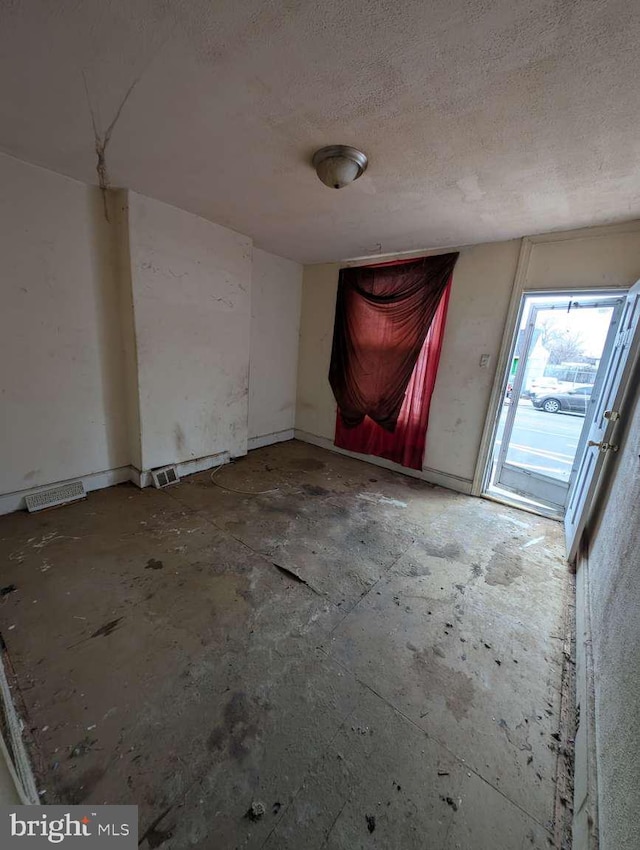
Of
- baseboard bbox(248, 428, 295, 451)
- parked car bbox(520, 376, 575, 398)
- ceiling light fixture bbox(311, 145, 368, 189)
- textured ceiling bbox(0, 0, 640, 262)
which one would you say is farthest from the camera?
parked car bbox(520, 376, 575, 398)

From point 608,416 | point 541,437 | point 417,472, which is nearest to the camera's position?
point 608,416

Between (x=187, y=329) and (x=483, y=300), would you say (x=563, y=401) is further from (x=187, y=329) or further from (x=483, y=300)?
(x=187, y=329)

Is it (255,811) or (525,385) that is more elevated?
(525,385)

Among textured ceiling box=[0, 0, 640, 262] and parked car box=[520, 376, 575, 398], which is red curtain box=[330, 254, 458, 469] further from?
parked car box=[520, 376, 575, 398]

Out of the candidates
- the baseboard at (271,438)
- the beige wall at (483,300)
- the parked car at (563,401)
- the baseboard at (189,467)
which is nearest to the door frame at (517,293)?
the beige wall at (483,300)

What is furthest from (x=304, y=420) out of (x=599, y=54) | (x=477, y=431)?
(x=599, y=54)

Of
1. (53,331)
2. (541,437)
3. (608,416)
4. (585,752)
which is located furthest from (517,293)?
(53,331)

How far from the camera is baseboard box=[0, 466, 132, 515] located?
2391 mm

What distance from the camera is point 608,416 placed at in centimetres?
198

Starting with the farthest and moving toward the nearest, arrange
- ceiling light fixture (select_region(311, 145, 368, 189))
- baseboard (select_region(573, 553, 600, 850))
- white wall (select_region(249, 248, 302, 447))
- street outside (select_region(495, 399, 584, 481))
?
street outside (select_region(495, 399, 584, 481)) < white wall (select_region(249, 248, 302, 447)) < ceiling light fixture (select_region(311, 145, 368, 189)) < baseboard (select_region(573, 553, 600, 850))

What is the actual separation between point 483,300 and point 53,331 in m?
3.66

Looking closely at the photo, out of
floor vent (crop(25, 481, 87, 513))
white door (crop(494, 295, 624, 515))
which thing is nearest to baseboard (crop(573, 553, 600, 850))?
white door (crop(494, 295, 624, 515))

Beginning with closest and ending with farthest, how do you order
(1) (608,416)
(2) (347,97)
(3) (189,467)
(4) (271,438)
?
(2) (347,97)
(1) (608,416)
(3) (189,467)
(4) (271,438)

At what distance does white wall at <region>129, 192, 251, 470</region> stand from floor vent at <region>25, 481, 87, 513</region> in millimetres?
539
